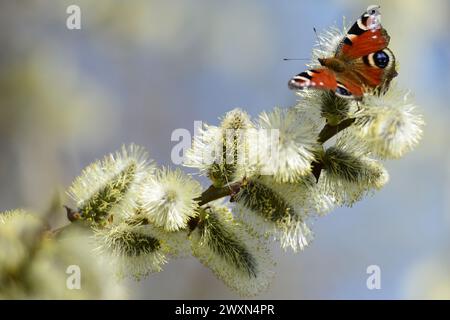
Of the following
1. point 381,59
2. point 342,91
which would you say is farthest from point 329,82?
point 381,59

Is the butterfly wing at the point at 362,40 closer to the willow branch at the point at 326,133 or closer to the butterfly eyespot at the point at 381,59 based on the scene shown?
the butterfly eyespot at the point at 381,59

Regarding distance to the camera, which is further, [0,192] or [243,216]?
[0,192]

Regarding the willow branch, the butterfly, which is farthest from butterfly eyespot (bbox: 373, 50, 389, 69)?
the willow branch

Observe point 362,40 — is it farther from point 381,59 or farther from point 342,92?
point 342,92

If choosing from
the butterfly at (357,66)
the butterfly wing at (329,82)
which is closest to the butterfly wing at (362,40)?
the butterfly at (357,66)

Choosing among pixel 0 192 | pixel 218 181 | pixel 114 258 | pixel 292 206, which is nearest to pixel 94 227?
pixel 114 258

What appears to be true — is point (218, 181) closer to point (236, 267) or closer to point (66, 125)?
point (236, 267)

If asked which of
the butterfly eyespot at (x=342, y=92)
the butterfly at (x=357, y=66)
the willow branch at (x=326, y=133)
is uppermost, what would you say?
the butterfly at (x=357, y=66)
